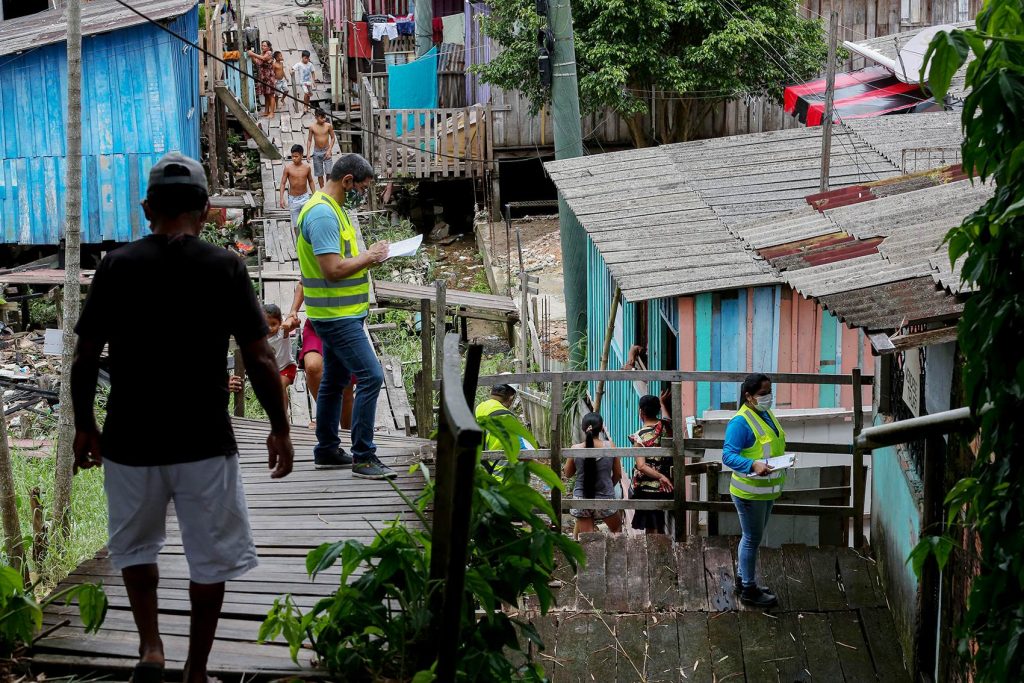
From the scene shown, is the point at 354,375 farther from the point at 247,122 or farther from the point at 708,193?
the point at 247,122

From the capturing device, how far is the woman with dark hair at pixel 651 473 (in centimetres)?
855

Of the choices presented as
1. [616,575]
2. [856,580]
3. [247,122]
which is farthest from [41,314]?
[856,580]

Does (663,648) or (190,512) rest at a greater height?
(190,512)

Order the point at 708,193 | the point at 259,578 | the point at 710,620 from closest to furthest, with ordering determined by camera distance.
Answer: the point at 259,578
the point at 710,620
the point at 708,193

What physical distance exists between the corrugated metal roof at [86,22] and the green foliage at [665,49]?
5.43 meters

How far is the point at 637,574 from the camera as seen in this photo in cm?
739

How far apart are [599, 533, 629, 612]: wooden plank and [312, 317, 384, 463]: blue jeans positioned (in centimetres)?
181

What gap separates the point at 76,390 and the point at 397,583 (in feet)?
3.86

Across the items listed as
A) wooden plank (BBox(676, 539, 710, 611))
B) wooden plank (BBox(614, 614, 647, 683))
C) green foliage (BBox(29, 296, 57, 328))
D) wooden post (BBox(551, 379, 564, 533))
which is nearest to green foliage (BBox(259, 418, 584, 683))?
wooden plank (BBox(614, 614, 647, 683))

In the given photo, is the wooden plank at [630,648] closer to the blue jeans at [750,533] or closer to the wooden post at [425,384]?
the blue jeans at [750,533]

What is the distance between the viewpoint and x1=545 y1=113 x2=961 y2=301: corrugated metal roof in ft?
32.5

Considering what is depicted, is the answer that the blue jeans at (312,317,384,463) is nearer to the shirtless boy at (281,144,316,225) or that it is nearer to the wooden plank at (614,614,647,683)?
the wooden plank at (614,614,647,683)

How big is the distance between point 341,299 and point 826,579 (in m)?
3.51

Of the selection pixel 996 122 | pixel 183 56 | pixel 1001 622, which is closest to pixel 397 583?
pixel 1001 622
